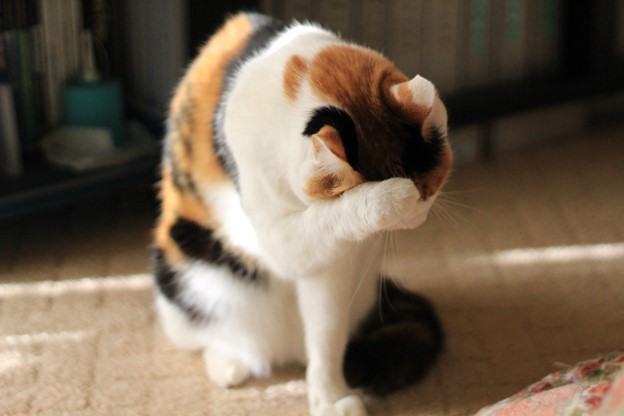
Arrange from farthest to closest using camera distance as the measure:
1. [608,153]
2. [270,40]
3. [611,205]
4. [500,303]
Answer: [608,153], [611,205], [500,303], [270,40]

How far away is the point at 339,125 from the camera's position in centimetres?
94

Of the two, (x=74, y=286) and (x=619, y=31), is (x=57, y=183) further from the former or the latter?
(x=619, y=31)

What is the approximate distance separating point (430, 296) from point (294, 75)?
599mm

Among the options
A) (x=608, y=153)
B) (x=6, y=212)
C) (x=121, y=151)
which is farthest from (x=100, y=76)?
(x=608, y=153)

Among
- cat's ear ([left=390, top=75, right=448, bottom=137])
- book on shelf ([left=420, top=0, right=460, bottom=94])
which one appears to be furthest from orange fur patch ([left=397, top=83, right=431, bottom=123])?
book on shelf ([left=420, top=0, right=460, bottom=94])

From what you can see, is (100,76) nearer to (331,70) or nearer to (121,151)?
(121,151)

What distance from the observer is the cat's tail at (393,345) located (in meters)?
1.22

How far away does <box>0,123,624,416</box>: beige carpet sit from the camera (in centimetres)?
128

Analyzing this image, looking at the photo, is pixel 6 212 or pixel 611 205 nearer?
pixel 6 212

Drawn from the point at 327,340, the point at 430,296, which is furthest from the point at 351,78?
the point at 430,296

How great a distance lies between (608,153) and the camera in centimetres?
211

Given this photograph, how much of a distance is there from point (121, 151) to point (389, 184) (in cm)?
85

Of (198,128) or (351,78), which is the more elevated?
(351,78)

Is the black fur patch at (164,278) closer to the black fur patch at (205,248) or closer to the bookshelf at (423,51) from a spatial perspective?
the black fur patch at (205,248)
